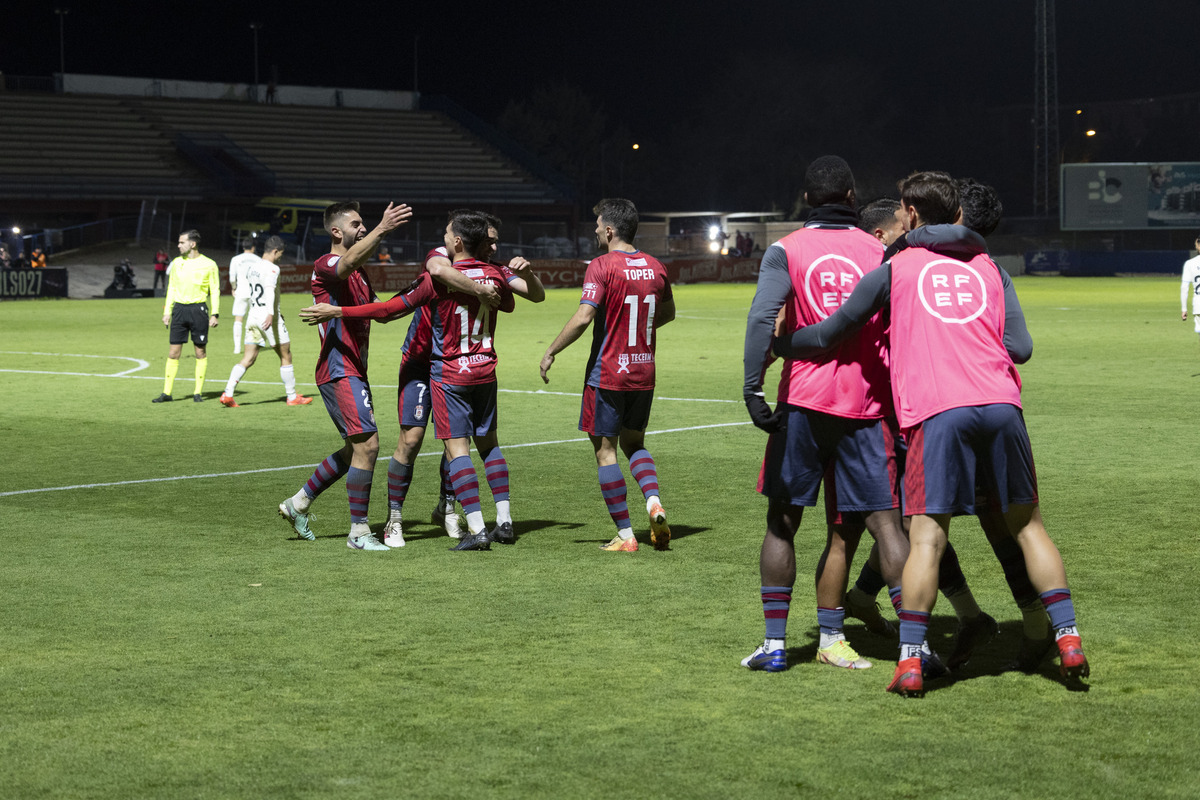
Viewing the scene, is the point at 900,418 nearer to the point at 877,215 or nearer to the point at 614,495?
the point at 877,215

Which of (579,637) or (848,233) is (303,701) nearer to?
(579,637)

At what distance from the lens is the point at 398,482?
866 cm

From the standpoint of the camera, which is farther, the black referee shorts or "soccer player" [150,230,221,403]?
the black referee shorts

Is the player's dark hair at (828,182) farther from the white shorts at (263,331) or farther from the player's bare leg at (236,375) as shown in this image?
the white shorts at (263,331)

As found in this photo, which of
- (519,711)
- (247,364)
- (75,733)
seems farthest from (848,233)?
(247,364)

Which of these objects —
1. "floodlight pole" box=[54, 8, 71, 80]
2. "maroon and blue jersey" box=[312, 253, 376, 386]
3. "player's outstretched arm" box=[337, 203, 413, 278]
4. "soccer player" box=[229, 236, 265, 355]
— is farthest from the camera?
"floodlight pole" box=[54, 8, 71, 80]

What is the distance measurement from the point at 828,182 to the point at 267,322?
12194mm

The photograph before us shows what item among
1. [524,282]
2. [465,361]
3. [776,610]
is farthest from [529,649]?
[524,282]

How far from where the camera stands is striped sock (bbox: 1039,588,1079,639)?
539 centimetres

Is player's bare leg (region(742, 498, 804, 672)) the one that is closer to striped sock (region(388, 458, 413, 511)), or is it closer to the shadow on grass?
the shadow on grass

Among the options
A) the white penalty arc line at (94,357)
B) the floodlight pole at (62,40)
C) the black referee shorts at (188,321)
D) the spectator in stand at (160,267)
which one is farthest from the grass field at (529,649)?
the floodlight pole at (62,40)

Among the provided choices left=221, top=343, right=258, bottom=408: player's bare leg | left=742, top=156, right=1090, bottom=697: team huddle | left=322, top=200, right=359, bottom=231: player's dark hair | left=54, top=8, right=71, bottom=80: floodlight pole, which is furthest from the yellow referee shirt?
left=54, top=8, right=71, bottom=80: floodlight pole

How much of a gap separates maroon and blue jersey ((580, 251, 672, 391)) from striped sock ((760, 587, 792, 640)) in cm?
293

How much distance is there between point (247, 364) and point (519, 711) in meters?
12.5
